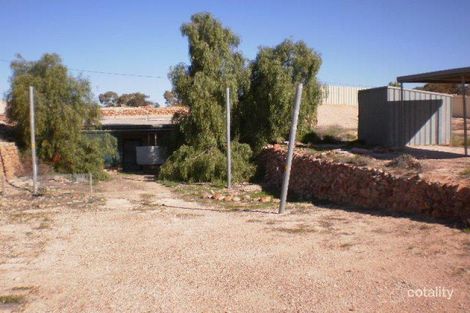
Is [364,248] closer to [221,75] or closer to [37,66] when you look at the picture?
[221,75]

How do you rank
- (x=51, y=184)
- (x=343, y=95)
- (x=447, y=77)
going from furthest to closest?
(x=343, y=95) < (x=51, y=184) < (x=447, y=77)

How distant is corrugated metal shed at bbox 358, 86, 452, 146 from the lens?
20.5 metres

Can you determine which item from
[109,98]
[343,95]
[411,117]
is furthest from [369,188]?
[109,98]

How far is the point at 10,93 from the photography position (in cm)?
2045

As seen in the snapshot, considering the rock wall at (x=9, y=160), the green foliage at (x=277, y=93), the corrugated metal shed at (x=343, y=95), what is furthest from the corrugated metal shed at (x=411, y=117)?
the corrugated metal shed at (x=343, y=95)

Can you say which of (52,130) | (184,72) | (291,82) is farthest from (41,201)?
(291,82)

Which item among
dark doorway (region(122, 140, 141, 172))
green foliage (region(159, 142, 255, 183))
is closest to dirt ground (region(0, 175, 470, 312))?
green foliage (region(159, 142, 255, 183))

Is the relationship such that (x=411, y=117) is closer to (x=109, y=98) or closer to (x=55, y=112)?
(x=55, y=112)

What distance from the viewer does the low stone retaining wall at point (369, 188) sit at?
423 inches

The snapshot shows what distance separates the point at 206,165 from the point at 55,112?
6.38 meters

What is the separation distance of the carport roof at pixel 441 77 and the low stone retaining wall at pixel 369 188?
4690mm

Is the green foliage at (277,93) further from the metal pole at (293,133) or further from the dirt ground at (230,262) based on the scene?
the dirt ground at (230,262)

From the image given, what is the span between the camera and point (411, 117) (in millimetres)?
20594

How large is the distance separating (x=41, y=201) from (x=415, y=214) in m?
10.5
